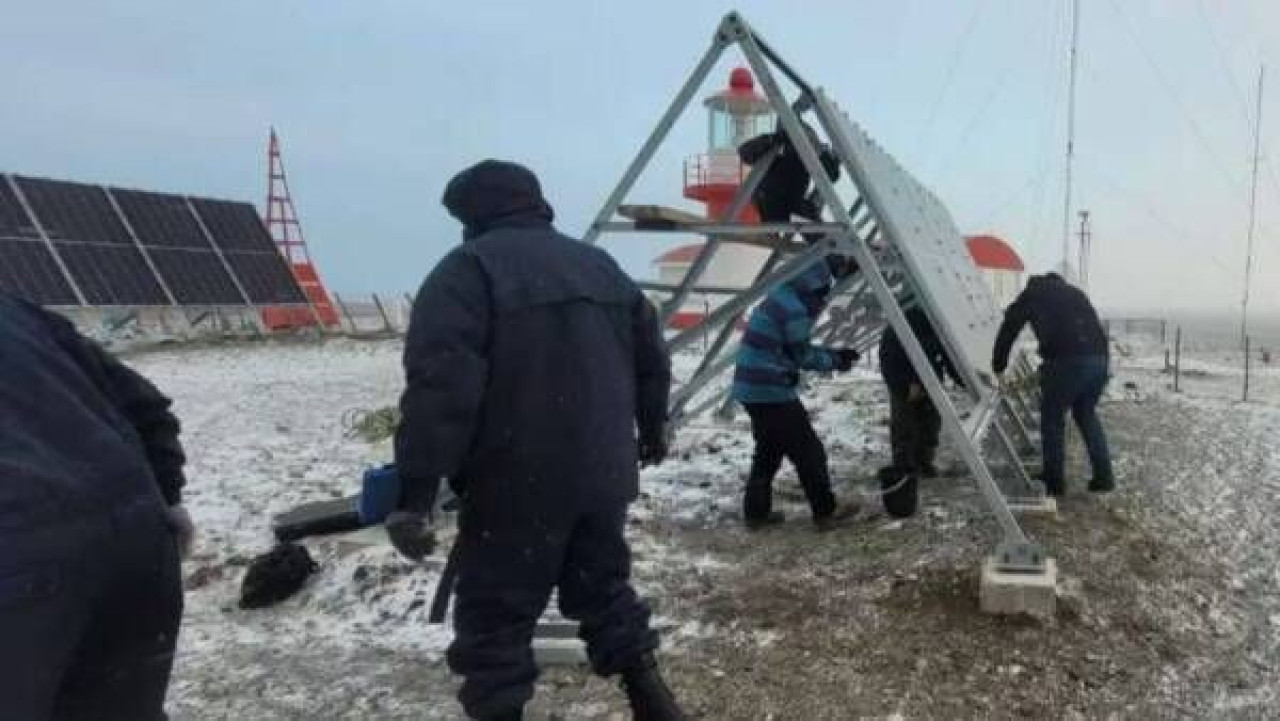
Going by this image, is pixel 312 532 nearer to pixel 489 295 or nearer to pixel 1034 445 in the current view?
pixel 489 295

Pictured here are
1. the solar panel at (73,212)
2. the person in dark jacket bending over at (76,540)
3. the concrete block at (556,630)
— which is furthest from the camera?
the solar panel at (73,212)

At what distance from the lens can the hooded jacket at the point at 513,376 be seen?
282cm

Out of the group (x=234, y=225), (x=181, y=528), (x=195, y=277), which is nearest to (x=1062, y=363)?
(x=181, y=528)

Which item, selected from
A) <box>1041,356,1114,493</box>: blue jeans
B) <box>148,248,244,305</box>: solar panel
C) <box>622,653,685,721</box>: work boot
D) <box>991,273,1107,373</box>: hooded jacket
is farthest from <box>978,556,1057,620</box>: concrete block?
<box>148,248,244,305</box>: solar panel

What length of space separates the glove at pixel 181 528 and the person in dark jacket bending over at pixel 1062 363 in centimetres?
541

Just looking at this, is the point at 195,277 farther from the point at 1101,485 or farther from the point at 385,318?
the point at 1101,485

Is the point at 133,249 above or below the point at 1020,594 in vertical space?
above

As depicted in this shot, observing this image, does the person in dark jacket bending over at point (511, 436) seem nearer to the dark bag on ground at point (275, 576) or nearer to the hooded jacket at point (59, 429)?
the hooded jacket at point (59, 429)

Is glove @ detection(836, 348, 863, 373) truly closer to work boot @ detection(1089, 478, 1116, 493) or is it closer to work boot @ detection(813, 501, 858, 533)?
work boot @ detection(813, 501, 858, 533)

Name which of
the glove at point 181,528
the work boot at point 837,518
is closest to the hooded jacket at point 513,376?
the glove at point 181,528

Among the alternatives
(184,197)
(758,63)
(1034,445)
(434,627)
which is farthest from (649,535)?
(184,197)

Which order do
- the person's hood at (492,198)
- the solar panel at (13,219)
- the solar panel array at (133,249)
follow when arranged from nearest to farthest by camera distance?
1. the person's hood at (492,198)
2. the solar panel array at (133,249)
3. the solar panel at (13,219)

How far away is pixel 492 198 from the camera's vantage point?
3.17 meters

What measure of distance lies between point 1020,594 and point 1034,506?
1.75 meters
